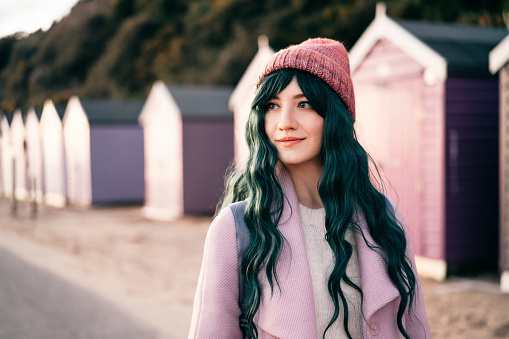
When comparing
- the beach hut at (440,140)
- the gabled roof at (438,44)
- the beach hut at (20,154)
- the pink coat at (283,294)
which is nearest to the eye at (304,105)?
the pink coat at (283,294)

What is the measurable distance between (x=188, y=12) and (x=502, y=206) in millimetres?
56202

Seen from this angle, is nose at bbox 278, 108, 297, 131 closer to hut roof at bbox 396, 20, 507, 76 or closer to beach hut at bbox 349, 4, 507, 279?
beach hut at bbox 349, 4, 507, 279

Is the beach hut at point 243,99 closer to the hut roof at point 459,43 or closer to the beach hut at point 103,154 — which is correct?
the hut roof at point 459,43

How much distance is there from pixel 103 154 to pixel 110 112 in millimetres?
1684

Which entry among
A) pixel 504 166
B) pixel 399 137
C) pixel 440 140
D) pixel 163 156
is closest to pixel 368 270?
pixel 504 166

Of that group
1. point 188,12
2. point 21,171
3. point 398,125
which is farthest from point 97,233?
point 188,12

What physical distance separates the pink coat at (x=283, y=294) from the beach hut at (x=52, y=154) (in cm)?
2066

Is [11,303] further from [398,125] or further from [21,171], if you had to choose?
[21,171]

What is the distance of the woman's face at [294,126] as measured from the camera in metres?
1.63

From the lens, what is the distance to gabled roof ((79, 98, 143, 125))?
1941cm

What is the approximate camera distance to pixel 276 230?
155 centimetres

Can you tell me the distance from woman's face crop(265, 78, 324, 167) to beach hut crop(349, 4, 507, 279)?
18.7ft

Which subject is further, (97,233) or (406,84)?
(97,233)

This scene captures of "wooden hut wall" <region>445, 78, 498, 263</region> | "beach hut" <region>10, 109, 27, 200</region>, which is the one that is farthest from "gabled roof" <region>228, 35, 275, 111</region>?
"beach hut" <region>10, 109, 27, 200</region>
